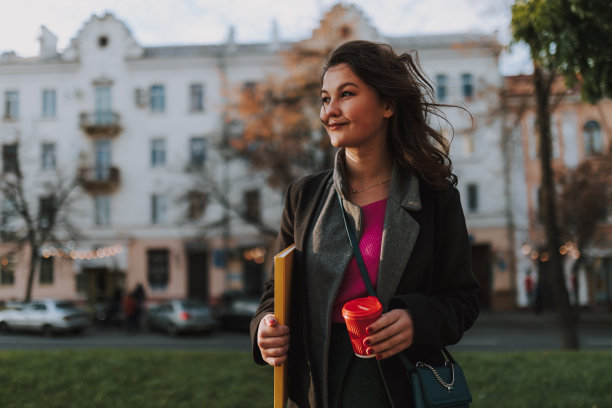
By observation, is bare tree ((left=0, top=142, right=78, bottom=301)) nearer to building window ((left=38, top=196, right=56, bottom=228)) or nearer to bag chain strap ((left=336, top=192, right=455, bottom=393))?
building window ((left=38, top=196, right=56, bottom=228))

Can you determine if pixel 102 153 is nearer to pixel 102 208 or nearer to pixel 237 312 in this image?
pixel 102 208

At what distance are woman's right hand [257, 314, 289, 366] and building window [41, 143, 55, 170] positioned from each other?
3232 cm

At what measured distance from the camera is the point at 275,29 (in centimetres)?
3109

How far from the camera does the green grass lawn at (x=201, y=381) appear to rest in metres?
5.17

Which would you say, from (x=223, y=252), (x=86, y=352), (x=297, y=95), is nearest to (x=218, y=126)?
(x=223, y=252)

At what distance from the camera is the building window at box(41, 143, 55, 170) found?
30969mm

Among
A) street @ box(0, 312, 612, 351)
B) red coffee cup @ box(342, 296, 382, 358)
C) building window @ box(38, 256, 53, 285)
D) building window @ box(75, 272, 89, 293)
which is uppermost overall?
red coffee cup @ box(342, 296, 382, 358)

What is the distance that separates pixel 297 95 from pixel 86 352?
1280cm

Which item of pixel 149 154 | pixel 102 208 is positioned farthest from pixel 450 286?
pixel 102 208

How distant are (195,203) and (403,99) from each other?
88.2 feet

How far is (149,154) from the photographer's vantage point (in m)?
31.0

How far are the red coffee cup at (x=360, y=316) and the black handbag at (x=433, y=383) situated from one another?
125mm

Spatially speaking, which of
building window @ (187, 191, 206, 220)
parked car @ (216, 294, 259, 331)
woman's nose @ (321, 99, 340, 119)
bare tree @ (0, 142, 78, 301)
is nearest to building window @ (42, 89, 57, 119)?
bare tree @ (0, 142, 78, 301)

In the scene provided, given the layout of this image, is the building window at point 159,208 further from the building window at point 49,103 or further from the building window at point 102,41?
the building window at point 102,41
